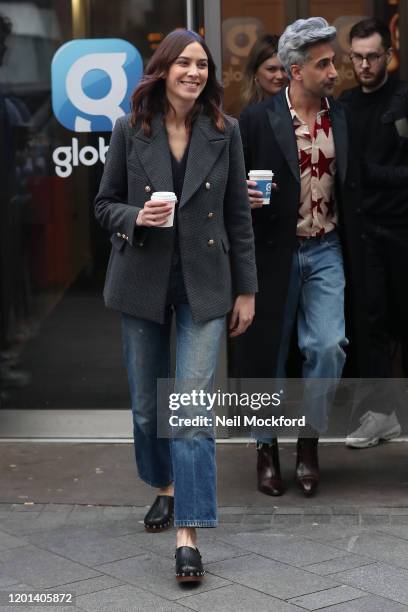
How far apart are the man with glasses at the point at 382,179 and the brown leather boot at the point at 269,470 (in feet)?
2.55

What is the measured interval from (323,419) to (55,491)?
1.22m

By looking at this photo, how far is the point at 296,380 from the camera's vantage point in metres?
6.16

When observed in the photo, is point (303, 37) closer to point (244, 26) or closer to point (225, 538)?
point (244, 26)

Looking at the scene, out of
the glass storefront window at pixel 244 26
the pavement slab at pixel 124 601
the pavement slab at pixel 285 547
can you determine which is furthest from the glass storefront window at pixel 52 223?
the pavement slab at pixel 124 601

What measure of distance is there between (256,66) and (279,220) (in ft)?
3.32

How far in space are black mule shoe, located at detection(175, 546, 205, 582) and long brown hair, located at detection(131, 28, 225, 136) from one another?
5.00 feet

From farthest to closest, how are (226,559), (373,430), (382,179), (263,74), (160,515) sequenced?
(373,430)
(263,74)
(382,179)
(160,515)
(226,559)

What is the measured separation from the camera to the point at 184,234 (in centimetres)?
507

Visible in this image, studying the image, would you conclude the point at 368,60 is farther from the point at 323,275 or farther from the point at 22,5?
the point at 22,5

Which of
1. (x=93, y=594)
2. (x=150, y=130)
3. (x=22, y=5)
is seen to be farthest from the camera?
(x=22, y=5)

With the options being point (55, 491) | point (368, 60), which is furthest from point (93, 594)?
point (368, 60)

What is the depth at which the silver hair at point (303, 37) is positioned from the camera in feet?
19.0

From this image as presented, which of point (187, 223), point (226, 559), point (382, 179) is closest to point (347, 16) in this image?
point (382, 179)

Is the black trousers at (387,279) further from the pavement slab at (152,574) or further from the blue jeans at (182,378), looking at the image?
the pavement slab at (152,574)
